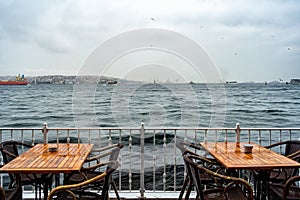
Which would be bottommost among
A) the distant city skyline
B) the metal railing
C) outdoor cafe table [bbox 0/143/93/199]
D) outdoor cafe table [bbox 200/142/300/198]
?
the metal railing

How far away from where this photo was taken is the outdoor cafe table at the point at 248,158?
8.32 feet

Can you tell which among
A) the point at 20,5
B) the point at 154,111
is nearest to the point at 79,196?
the point at 20,5

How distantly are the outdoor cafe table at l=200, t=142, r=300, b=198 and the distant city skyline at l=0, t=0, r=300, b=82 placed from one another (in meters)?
2.04

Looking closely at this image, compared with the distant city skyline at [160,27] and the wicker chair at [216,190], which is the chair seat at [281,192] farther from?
the distant city skyline at [160,27]

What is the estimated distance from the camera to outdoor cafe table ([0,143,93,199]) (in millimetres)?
2389

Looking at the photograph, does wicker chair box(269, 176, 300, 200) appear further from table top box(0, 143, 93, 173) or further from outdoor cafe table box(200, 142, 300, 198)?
table top box(0, 143, 93, 173)

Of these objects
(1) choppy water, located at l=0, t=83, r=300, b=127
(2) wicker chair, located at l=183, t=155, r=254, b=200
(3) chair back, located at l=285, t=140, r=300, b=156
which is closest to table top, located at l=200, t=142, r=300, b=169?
(2) wicker chair, located at l=183, t=155, r=254, b=200

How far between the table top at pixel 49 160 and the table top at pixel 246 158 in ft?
4.07

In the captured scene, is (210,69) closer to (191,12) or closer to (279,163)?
(279,163)

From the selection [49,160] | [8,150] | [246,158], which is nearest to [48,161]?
[49,160]

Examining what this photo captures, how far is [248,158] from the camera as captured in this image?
2779mm

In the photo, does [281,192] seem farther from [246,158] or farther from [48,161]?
[48,161]

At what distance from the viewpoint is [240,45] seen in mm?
16719

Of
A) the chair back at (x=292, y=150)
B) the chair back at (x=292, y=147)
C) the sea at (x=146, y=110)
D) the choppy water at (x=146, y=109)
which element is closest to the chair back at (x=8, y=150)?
the chair back at (x=292, y=150)
